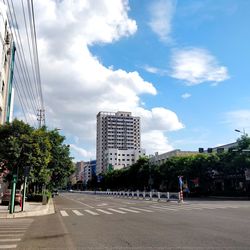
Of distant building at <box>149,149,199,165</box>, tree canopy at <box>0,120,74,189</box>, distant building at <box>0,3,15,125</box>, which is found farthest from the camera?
distant building at <box>149,149,199,165</box>

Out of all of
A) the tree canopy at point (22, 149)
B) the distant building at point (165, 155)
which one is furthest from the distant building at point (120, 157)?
the tree canopy at point (22, 149)

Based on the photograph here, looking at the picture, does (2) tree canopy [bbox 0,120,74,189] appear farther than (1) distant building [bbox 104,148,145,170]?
No

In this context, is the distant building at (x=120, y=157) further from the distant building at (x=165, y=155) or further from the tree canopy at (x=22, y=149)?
the tree canopy at (x=22, y=149)

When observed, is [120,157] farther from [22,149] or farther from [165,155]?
[22,149]

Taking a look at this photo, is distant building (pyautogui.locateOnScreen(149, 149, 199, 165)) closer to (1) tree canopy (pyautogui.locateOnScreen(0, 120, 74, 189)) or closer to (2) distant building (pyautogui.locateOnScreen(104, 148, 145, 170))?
(2) distant building (pyautogui.locateOnScreen(104, 148, 145, 170))

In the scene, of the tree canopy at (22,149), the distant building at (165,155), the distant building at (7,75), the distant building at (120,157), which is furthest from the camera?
the distant building at (120,157)

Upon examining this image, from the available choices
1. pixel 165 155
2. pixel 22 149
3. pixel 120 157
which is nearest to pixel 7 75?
pixel 22 149

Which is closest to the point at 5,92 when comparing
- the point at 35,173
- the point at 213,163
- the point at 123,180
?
the point at 35,173

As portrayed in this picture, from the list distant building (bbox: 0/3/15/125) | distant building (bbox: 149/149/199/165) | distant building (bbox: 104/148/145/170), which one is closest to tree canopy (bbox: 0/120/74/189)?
distant building (bbox: 0/3/15/125)

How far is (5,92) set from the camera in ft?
175

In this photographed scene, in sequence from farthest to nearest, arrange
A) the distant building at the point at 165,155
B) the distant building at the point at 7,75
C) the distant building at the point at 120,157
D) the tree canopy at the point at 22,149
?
1. the distant building at the point at 120,157
2. the distant building at the point at 165,155
3. the distant building at the point at 7,75
4. the tree canopy at the point at 22,149

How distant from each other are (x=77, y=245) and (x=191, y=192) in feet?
209

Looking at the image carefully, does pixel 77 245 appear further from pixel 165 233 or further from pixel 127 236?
pixel 165 233

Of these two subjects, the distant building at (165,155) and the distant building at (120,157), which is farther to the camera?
the distant building at (120,157)
